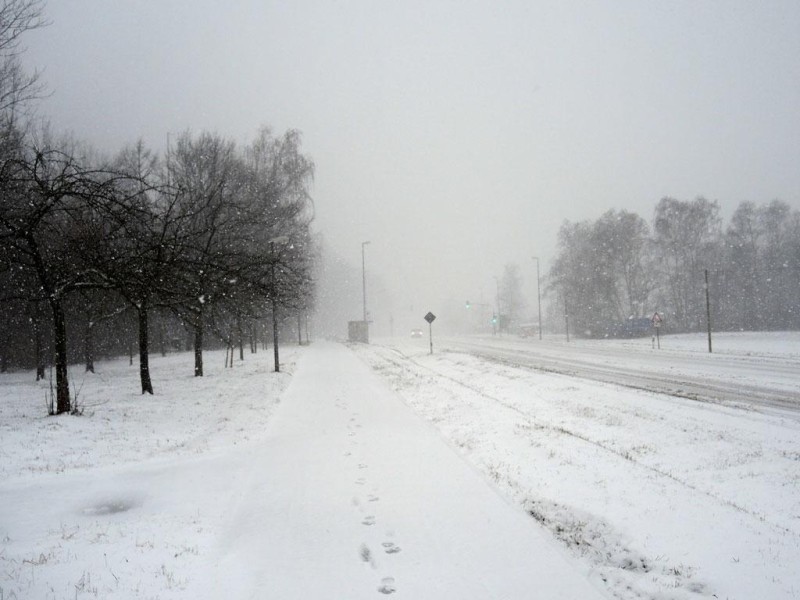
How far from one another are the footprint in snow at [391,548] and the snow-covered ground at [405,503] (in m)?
0.02

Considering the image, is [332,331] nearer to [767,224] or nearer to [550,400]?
[767,224]

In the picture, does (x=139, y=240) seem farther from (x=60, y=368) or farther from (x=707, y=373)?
(x=707, y=373)

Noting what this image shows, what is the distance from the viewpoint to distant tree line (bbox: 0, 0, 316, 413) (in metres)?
10.4

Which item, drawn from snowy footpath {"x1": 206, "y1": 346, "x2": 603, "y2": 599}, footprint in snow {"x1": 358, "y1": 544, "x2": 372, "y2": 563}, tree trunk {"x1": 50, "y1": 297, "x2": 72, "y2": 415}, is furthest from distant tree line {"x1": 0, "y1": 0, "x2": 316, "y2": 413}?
footprint in snow {"x1": 358, "y1": 544, "x2": 372, "y2": 563}

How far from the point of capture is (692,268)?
169 feet

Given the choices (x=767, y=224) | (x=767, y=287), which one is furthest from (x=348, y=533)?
(x=767, y=224)

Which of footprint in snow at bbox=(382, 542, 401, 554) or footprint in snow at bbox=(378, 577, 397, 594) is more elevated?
footprint in snow at bbox=(378, 577, 397, 594)

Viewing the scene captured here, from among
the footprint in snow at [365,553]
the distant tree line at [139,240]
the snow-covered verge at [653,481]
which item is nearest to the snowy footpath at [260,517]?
the footprint in snow at [365,553]

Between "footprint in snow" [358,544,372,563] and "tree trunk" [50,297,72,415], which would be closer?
"footprint in snow" [358,544,372,563]

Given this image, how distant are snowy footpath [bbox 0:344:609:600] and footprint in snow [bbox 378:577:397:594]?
0.05ft

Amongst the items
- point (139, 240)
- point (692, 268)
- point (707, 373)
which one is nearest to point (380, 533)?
point (139, 240)

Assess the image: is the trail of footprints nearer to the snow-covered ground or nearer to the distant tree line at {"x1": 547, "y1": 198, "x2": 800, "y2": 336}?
the snow-covered ground

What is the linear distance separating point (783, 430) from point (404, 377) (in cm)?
1229

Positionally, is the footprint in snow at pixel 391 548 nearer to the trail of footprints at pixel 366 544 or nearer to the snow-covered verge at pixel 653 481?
the trail of footprints at pixel 366 544
